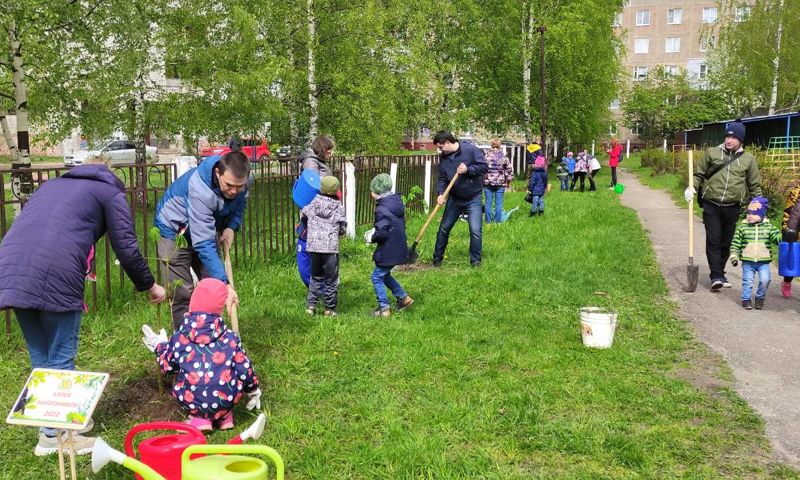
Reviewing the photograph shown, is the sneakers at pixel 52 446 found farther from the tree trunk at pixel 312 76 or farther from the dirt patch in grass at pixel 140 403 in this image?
the tree trunk at pixel 312 76

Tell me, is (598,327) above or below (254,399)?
above

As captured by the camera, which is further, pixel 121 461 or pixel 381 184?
pixel 381 184

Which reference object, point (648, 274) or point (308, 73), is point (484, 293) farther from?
point (308, 73)

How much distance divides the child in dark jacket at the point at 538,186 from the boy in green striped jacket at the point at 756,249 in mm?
6530

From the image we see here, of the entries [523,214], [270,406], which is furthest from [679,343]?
[523,214]

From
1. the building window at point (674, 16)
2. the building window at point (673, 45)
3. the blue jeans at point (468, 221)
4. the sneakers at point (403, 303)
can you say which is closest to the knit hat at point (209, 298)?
the sneakers at point (403, 303)

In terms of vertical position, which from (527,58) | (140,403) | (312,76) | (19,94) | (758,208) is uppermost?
(527,58)

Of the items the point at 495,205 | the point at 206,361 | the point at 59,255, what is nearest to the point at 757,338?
the point at 206,361

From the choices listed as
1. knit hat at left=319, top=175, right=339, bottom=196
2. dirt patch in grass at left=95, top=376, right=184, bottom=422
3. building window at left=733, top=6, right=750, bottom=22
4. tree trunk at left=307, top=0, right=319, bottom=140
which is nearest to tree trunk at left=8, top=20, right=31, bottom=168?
tree trunk at left=307, top=0, right=319, bottom=140

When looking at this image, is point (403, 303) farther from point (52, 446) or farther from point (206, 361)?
point (52, 446)

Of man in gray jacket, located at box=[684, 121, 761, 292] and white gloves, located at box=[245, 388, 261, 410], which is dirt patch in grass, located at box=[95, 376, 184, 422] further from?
man in gray jacket, located at box=[684, 121, 761, 292]

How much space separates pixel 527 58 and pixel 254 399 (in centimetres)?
2527

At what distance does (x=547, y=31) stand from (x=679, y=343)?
22742mm

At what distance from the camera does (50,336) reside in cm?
350
